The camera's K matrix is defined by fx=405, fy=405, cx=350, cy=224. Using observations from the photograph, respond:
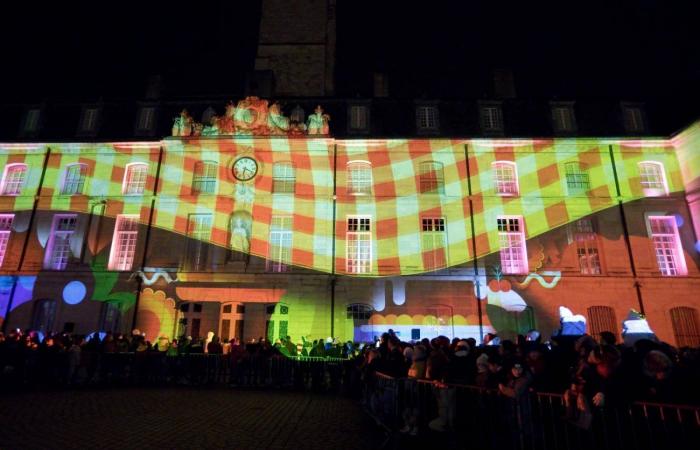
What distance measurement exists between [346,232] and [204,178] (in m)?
8.79

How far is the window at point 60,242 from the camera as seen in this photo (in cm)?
2228

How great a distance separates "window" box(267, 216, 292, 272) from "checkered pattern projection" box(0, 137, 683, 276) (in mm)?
276

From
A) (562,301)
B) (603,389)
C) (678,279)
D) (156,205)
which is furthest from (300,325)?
(678,279)

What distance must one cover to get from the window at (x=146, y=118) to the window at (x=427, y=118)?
1587 centimetres

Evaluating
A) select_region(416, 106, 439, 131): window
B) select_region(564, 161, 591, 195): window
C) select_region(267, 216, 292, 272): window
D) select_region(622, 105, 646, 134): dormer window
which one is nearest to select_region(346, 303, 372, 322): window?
select_region(267, 216, 292, 272): window

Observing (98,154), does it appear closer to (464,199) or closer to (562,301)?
(464,199)

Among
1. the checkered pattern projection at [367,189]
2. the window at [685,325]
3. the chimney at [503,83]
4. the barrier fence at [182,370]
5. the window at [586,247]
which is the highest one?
the chimney at [503,83]

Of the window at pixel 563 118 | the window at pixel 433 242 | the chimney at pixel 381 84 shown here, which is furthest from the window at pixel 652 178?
the chimney at pixel 381 84

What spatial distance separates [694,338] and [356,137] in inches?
790

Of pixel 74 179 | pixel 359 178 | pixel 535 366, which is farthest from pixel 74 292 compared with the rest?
pixel 535 366

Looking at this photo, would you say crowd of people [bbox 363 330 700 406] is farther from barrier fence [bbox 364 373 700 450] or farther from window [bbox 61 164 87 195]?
window [bbox 61 164 87 195]

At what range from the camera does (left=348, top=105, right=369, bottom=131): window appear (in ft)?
77.3

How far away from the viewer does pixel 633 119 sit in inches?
911

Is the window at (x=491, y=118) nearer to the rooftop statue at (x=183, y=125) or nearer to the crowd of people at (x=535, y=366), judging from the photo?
the crowd of people at (x=535, y=366)
